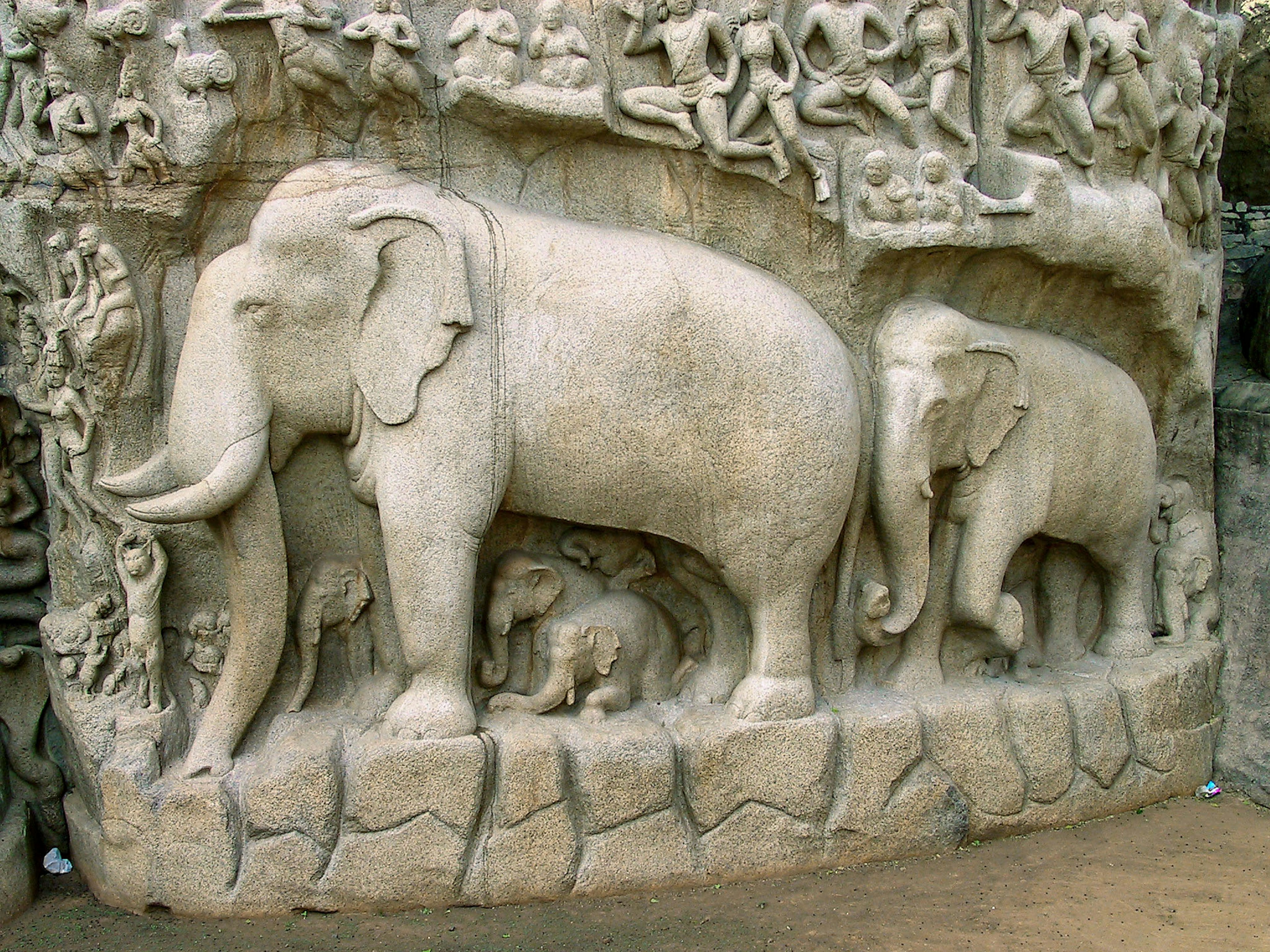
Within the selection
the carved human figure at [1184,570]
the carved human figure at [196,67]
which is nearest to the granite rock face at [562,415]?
the carved human figure at [196,67]

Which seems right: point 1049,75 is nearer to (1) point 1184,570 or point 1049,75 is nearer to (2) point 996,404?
(2) point 996,404

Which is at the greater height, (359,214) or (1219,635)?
(359,214)

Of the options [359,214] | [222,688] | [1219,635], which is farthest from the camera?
[1219,635]

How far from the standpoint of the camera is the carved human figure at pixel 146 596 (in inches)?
165

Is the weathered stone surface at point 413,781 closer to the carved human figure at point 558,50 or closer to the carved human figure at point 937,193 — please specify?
the carved human figure at point 558,50

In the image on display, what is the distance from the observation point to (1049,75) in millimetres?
4402

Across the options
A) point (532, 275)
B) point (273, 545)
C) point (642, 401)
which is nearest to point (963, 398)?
point (642, 401)

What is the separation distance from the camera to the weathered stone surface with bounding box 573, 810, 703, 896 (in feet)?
13.9

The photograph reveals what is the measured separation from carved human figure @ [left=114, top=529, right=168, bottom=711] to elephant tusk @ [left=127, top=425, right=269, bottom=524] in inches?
10.8

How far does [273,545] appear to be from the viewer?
4098 mm

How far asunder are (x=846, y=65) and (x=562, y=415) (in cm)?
151

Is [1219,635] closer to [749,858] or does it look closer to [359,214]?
[749,858]

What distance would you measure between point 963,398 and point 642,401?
117 centimetres

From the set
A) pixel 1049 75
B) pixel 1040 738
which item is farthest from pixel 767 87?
pixel 1040 738
